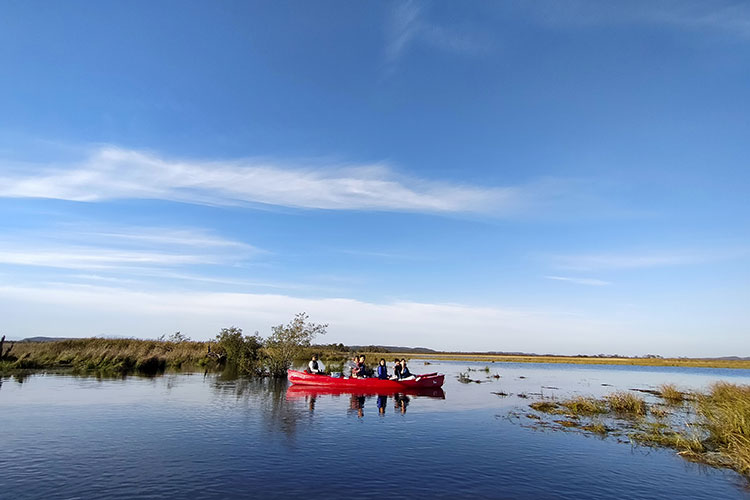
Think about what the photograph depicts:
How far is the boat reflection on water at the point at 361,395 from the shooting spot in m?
29.2

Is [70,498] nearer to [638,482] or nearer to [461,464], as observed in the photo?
[461,464]

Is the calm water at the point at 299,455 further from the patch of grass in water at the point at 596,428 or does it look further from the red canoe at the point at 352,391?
the red canoe at the point at 352,391

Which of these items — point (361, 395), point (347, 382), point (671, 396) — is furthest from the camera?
point (671, 396)

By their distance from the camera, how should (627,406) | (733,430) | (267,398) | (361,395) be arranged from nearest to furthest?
(733,430)
(267,398)
(627,406)
(361,395)

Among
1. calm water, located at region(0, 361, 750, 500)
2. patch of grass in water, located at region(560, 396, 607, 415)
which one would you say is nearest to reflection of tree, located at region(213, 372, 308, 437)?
calm water, located at region(0, 361, 750, 500)

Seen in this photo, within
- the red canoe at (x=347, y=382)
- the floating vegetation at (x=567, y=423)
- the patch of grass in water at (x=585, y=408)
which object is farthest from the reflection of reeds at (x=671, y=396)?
the red canoe at (x=347, y=382)

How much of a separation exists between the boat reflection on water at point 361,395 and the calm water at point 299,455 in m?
1.50

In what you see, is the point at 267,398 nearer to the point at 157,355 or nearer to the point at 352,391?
the point at 352,391

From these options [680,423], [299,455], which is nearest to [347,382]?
[299,455]

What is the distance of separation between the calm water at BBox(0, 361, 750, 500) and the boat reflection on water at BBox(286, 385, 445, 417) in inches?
59.2

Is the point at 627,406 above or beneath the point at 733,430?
beneath

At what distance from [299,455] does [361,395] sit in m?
19.7

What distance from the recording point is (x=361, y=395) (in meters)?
35.5

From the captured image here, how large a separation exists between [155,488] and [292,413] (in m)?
13.1
